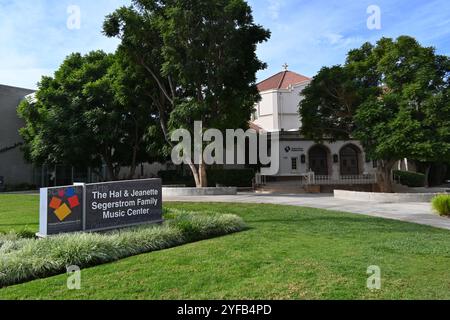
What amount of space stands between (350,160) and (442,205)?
65.2ft

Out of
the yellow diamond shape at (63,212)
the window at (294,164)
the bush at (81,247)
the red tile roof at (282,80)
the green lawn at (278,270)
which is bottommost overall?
the green lawn at (278,270)

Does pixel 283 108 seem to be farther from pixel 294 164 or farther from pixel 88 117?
pixel 88 117

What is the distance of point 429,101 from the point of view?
16688mm

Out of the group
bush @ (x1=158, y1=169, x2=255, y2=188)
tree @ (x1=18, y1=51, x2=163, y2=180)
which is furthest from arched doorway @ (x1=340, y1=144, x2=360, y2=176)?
tree @ (x1=18, y1=51, x2=163, y2=180)

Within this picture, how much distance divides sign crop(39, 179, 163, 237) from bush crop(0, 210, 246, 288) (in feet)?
2.33

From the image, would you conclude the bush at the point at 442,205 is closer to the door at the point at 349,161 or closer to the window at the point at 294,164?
the window at the point at 294,164

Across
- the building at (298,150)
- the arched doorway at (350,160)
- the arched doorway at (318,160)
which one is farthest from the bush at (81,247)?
the arched doorway at (350,160)

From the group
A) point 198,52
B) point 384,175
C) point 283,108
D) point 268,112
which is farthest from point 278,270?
point 268,112

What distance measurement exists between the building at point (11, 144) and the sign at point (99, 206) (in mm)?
25095

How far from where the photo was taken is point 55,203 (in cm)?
804

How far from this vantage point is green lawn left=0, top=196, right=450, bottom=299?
4738 millimetres

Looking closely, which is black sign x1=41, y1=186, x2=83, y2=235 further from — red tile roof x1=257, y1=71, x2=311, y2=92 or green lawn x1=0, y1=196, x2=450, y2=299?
red tile roof x1=257, y1=71, x2=311, y2=92

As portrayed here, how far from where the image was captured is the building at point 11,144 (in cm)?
2986

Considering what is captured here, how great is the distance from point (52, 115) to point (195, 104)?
1230 centimetres
